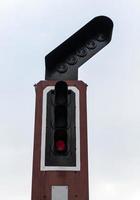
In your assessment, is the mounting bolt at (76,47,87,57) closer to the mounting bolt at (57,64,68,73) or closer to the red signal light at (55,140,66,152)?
the mounting bolt at (57,64,68,73)

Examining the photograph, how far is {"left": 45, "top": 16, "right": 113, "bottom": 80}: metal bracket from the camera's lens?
7.36m

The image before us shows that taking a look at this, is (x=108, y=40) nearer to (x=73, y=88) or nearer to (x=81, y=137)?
(x=73, y=88)

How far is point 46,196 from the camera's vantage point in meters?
6.16

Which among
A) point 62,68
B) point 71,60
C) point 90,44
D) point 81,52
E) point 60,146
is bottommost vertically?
point 60,146

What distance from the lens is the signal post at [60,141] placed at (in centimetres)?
618

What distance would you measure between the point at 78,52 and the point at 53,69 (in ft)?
1.65

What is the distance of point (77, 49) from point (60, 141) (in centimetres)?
194

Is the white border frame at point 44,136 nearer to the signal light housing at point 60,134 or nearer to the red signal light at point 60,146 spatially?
the signal light housing at point 60,134

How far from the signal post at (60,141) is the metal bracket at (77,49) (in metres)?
0.08

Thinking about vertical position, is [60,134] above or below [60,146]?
above

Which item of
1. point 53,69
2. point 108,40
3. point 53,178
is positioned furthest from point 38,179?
point 108,40

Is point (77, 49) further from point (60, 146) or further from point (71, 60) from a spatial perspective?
point (60, 146)

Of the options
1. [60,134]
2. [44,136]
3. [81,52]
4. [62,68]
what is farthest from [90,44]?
[60,134]

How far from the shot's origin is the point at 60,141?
6195mm
